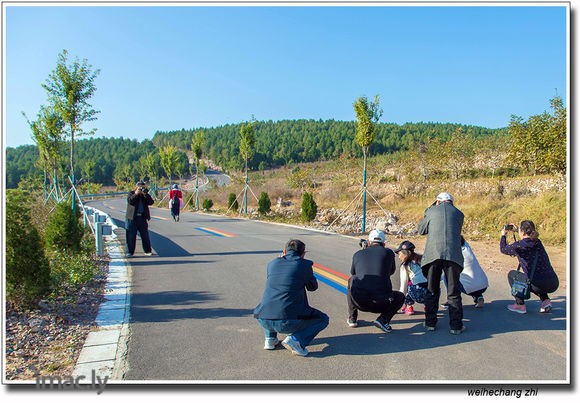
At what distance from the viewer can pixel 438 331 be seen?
576 cm

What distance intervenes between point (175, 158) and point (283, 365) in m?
44.2

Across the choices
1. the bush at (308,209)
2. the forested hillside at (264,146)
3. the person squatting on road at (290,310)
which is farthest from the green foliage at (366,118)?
the forested hillside at (264,146)

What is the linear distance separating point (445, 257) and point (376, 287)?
0.92 meters

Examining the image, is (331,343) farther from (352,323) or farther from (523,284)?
(523,284)

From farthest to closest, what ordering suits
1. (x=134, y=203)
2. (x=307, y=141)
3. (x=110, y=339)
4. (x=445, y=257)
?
Answer: 1. (x=307, y=141)
2. (x=134, y=203)
3. (x=445, y=257)
4. (x=110, y=339)

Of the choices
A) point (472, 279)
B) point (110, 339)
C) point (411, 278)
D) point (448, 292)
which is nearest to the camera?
point (110, 339)

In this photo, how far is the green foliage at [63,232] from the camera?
10125mm

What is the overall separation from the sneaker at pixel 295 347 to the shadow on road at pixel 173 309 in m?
1.56

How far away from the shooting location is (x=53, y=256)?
9.68m

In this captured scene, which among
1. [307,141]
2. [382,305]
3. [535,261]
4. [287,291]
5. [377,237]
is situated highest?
[307,141]


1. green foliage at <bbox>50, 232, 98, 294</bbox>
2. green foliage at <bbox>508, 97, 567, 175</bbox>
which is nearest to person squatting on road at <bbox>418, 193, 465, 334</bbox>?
green foliage at <bbox>50, 232, 98, 294</bbox>

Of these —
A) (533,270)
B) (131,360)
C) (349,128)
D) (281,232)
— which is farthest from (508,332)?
(349,128)

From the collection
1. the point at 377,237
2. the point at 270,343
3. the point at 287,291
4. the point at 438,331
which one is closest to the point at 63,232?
the point at 270,343

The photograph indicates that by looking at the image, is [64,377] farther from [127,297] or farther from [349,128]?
[349,128]
